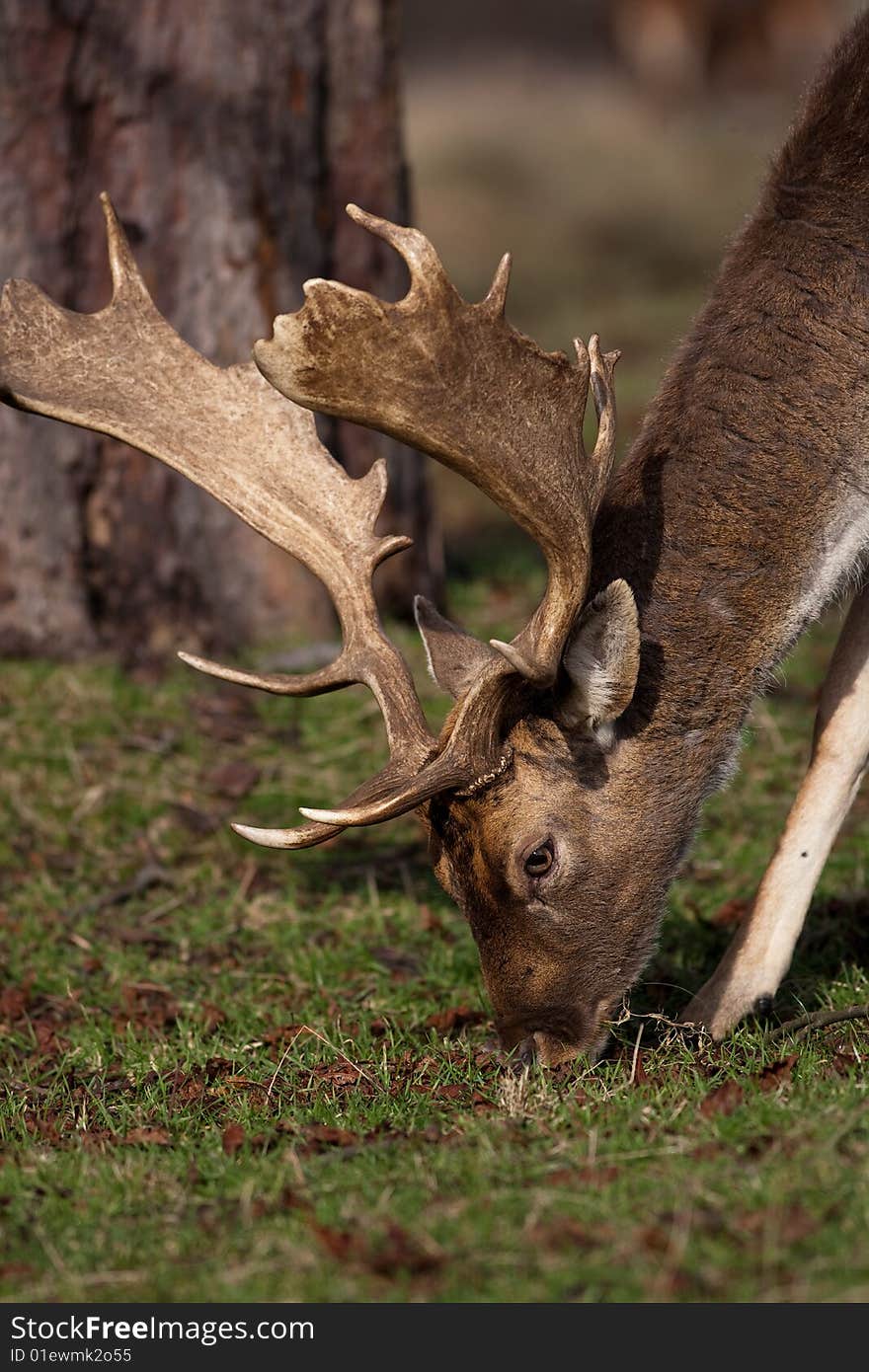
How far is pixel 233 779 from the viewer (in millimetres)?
7559

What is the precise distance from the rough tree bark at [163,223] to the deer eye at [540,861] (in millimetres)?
3683

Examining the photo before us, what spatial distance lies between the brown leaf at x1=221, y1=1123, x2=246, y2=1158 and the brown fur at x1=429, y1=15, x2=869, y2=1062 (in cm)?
96

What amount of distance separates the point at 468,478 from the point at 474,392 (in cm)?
30

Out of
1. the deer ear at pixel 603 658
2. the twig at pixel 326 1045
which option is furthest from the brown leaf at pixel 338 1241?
the deer ear at pixel 603 658

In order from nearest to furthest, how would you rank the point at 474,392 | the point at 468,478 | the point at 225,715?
the point at 474,392 → the point at 468,478 → the point at 225,715

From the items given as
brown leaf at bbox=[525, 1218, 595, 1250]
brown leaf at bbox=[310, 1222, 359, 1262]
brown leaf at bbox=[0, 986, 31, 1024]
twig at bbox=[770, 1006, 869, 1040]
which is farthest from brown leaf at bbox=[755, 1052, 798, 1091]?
brown leaf at bbox=[0, 986, 31, 1024]

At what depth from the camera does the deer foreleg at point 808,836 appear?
5449mm

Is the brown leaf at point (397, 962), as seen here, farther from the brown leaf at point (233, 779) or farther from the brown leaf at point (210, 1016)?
the brown leaf at point (233, 779)

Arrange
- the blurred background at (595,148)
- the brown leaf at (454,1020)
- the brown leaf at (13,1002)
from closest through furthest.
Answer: the brown leaf at (454,1020) < the brown leaf at (13,1002) < the blurred background at (595,148)

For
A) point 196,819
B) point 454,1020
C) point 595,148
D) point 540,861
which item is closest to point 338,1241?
point 540,861

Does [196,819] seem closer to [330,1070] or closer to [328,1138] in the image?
[330,1070]

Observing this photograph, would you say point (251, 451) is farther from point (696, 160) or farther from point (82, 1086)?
point (696, 160)

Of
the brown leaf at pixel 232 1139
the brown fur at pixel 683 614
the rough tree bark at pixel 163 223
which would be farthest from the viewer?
the rough tree bark at pixel 163 223

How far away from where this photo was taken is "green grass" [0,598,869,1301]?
3.56 m
